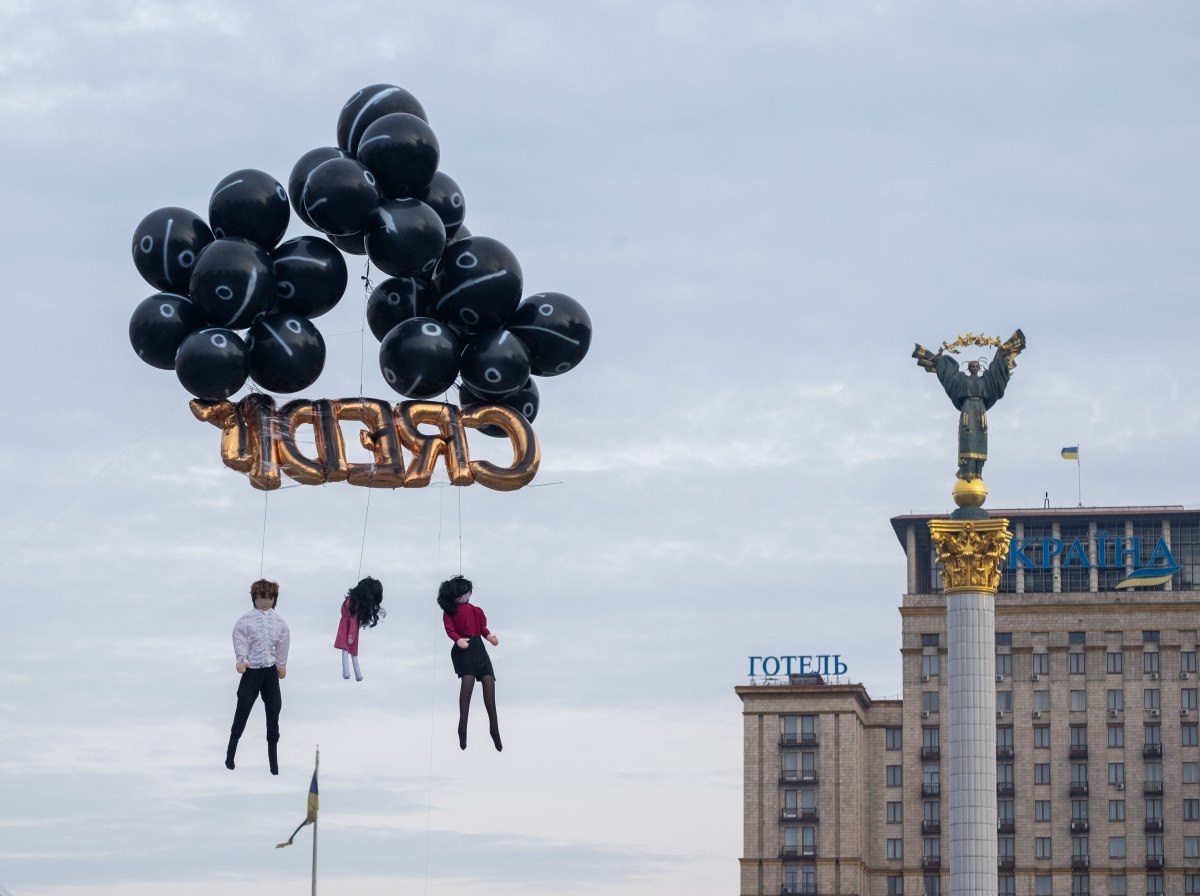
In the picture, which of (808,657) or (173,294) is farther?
(808,657)

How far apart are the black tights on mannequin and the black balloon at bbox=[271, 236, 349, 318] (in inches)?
200

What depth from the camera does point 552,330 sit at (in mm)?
30312

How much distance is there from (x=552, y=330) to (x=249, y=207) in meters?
4.24

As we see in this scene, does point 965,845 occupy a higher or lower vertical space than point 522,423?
lower

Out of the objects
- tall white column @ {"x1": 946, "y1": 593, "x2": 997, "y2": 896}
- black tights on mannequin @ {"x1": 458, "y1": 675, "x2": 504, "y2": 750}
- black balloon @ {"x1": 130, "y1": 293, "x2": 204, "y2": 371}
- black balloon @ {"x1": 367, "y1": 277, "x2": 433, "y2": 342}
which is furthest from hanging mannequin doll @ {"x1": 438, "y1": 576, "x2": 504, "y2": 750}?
tall white column @ {"x1": 946, "y1": 593, "x2": 997, "y2": 896}

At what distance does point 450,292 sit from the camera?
96.9ft

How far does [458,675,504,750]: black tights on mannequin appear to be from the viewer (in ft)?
95.2

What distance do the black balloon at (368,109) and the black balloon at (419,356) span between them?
8.50 ft

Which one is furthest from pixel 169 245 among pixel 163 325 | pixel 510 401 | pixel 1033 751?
pixel 1033 751

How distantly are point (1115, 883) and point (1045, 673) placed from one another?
11.5 metres

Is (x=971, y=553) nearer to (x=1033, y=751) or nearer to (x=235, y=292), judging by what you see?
(x=235, y=292)

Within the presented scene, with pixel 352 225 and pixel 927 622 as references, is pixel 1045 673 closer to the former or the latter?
pixel 927 622

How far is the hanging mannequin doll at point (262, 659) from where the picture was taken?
28.7 meters

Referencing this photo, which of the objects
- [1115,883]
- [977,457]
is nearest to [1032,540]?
[1115,883]
